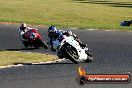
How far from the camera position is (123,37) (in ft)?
105

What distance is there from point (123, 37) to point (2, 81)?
17113mm

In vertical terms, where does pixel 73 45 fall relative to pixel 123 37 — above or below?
above

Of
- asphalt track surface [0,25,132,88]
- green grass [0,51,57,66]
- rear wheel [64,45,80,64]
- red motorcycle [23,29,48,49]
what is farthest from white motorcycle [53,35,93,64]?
red motorcycle [23,29,48,49]

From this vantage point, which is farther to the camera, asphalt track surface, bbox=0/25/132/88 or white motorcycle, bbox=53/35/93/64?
white motorcycle, bbox=53/35/93/64

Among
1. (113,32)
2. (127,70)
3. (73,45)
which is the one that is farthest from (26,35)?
(113,32)

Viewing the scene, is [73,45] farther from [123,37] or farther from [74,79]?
[123,37]

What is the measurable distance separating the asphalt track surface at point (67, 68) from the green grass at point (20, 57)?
3.73 ft

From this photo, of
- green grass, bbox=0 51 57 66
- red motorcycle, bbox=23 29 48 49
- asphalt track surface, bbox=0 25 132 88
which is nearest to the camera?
asphalt track surface, bbox=0 25 132 88

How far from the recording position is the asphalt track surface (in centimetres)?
1598

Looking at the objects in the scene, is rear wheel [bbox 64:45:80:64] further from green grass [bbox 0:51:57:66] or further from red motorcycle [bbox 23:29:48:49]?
red motorcycle [bbox 23:29:48:49]

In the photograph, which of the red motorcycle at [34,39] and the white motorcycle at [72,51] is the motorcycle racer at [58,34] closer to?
the white motorcycle at [72,51]

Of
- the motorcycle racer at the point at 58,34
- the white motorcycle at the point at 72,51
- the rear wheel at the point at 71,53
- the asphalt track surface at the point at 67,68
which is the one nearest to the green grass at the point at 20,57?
the motorcycle racer at the point at 58,34

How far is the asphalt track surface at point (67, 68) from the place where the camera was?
1598 centimetres

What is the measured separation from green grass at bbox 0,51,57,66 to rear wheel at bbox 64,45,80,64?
1.43 metres
